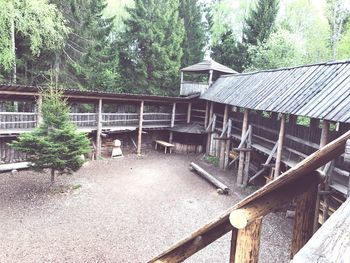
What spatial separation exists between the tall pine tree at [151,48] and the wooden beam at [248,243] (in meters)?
27.3

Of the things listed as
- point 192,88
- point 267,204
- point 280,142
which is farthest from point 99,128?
point 267,204

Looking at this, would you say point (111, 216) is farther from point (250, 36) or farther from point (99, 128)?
point (250, 36)

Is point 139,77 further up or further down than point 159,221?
further up

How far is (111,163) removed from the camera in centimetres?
1952

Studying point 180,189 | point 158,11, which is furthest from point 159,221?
point 158,11

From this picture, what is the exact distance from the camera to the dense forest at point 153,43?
76.7 feet

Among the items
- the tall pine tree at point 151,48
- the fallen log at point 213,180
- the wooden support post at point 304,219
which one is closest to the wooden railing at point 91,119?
the tall pine tree at point 151,48

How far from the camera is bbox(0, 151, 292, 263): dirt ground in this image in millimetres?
9258

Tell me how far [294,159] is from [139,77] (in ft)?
65.8

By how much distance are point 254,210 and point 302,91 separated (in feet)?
33.6

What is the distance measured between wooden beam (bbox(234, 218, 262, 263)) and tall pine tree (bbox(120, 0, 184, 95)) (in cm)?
2727

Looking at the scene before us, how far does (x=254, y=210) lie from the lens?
2.17 meters

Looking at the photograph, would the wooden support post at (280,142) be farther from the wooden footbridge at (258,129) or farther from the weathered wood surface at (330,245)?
the weathered wood surface at (330,245)

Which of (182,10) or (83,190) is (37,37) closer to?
(83,190)
